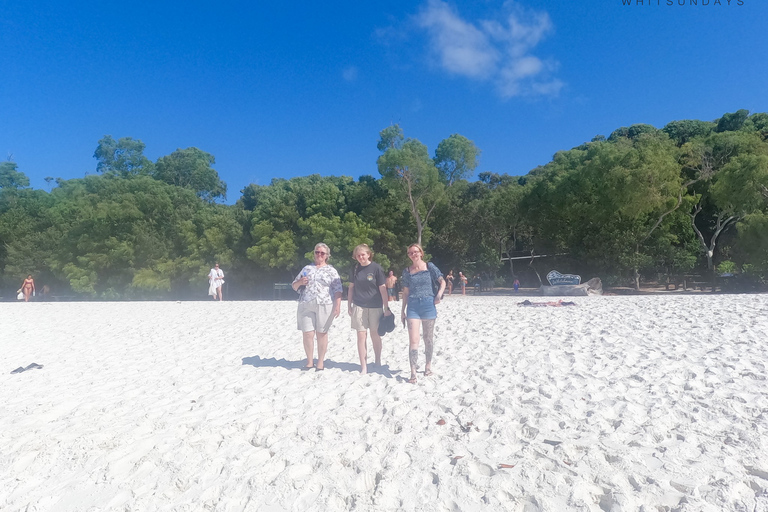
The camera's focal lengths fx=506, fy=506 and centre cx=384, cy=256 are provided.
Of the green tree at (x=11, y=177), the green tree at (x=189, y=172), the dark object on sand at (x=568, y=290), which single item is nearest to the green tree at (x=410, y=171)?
the dark object on sand at (x=568, y=290)

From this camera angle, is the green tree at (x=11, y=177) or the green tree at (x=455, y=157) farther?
the green tree at (x=11, y=177)

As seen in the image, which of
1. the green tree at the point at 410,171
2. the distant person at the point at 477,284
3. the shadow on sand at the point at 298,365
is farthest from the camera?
the distant person at the point at 477,284

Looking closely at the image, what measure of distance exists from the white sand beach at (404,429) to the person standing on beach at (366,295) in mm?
614

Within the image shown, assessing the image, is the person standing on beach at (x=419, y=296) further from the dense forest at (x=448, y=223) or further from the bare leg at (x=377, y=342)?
the dense forest at (x=448, y=223)

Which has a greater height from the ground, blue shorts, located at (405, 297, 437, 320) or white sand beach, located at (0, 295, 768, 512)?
blue shorts, located at (405, 297, 437, 320)

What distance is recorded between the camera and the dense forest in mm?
20594

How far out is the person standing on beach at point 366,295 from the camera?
18.6ft

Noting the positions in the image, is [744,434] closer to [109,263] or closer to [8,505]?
[8,505]

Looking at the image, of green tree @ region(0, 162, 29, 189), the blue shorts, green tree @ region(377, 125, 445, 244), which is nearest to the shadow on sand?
the blue shorts

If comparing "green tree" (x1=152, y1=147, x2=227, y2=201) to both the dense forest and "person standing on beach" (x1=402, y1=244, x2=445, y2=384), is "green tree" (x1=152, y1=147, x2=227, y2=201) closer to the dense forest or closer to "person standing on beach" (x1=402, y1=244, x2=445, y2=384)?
the dense forest

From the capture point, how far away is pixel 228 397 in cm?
492

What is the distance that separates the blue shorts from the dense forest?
17116 millimetres

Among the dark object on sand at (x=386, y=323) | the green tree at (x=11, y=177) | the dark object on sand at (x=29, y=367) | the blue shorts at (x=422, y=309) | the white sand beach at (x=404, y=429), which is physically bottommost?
the white sand beach at (x=404, y=429)

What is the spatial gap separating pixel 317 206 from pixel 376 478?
945 inches
